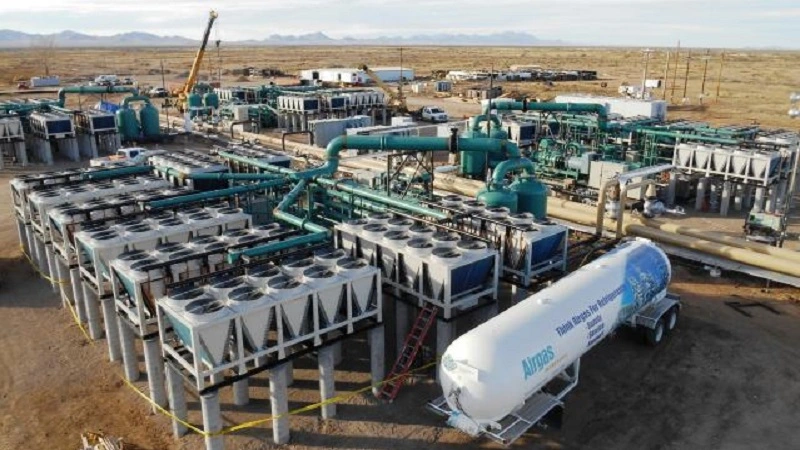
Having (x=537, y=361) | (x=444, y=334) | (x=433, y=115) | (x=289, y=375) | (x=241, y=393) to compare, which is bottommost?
(x=289, y=375)

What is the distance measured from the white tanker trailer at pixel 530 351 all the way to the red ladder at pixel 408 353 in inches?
82.9

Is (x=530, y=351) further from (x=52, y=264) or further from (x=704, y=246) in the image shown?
(x=52, y=264)

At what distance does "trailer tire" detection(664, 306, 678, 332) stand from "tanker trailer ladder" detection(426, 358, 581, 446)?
6186 millimetres

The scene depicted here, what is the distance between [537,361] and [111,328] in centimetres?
1367

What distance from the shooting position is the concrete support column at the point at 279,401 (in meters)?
16.4

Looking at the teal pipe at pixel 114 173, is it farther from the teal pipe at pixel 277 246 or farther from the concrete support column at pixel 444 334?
the concrete support column at pixel 444 334

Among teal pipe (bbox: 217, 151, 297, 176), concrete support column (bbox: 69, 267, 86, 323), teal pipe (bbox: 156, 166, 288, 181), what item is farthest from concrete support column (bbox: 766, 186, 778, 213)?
concrete support column (bbox: 69, 267, 86, 323)

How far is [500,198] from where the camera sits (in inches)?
976

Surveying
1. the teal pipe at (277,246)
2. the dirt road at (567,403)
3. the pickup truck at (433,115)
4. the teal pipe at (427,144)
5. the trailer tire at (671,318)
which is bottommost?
the dirt road at (567,403)

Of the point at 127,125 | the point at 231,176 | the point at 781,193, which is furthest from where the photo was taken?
the point at 127,125

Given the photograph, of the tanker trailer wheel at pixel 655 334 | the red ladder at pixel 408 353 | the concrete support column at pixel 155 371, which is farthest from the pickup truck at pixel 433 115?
the concrete support column at pixel 155 371

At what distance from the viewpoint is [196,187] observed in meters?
28.9

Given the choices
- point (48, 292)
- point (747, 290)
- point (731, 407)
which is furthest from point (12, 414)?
point (747, 290)

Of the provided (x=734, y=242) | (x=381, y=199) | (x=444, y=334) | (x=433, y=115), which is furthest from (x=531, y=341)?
(x=433, y=115)
